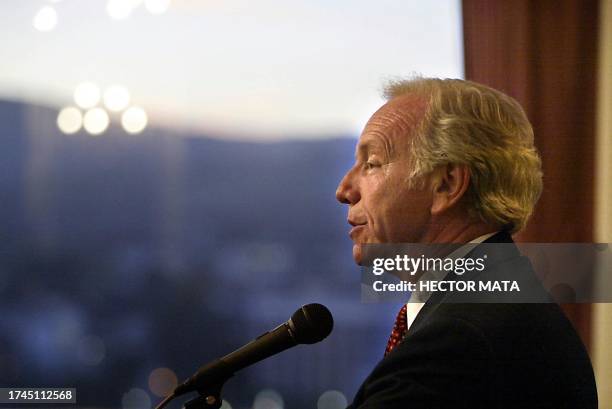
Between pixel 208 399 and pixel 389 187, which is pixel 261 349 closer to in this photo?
pixel 208 399

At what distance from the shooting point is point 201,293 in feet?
6.59

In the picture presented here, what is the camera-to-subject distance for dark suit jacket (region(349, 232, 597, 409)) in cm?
87

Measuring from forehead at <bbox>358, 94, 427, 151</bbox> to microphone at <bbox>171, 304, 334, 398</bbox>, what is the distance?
34 centimetres

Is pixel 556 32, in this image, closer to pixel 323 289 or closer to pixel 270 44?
pixel 270 44

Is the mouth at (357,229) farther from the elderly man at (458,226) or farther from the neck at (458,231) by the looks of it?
the neck at (458,231)

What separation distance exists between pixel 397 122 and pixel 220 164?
0.93 meters

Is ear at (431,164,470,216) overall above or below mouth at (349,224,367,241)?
above

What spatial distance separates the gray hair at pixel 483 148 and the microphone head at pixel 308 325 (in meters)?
0.29

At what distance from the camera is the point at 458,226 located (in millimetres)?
1133

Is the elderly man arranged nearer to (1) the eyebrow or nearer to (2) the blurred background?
(1) the eyebrow

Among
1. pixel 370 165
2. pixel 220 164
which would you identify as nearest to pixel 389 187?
pixel 370 165

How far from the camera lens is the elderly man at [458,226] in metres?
0.89

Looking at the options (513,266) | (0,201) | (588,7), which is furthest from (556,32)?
(0,201)

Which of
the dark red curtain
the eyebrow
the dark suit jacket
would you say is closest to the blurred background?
the dark red curtain
